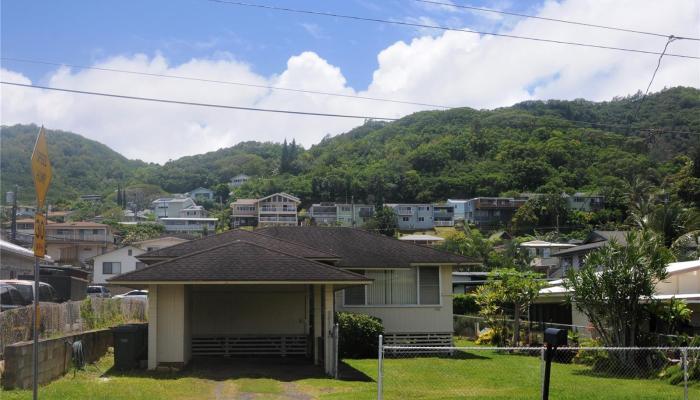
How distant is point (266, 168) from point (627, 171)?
95.0 m

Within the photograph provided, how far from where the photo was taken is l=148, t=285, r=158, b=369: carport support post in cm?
1789

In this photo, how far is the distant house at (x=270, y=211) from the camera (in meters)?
122

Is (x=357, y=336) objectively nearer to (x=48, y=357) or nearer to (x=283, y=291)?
(x=283, y=291)

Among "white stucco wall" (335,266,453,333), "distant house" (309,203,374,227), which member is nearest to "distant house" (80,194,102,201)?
"distant house" (309,203,374,227)

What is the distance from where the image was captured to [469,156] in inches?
3826

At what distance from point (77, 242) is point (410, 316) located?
2321 inches

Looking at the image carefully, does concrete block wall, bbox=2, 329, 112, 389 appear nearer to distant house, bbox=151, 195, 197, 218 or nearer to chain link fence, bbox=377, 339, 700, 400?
chain link fence, bbox=377, 339, 700, 400

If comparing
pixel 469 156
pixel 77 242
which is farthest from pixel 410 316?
pixel 469 156

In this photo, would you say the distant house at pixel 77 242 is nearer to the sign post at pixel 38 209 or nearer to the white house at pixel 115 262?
the white house at pixel 115 262

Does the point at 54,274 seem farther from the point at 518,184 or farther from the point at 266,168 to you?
the point at 266,168

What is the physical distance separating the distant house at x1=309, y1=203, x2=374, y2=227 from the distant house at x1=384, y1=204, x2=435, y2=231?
4.51m

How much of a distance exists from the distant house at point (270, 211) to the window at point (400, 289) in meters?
94.2

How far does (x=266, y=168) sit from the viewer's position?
534 ft

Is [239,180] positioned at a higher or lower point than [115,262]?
higher
